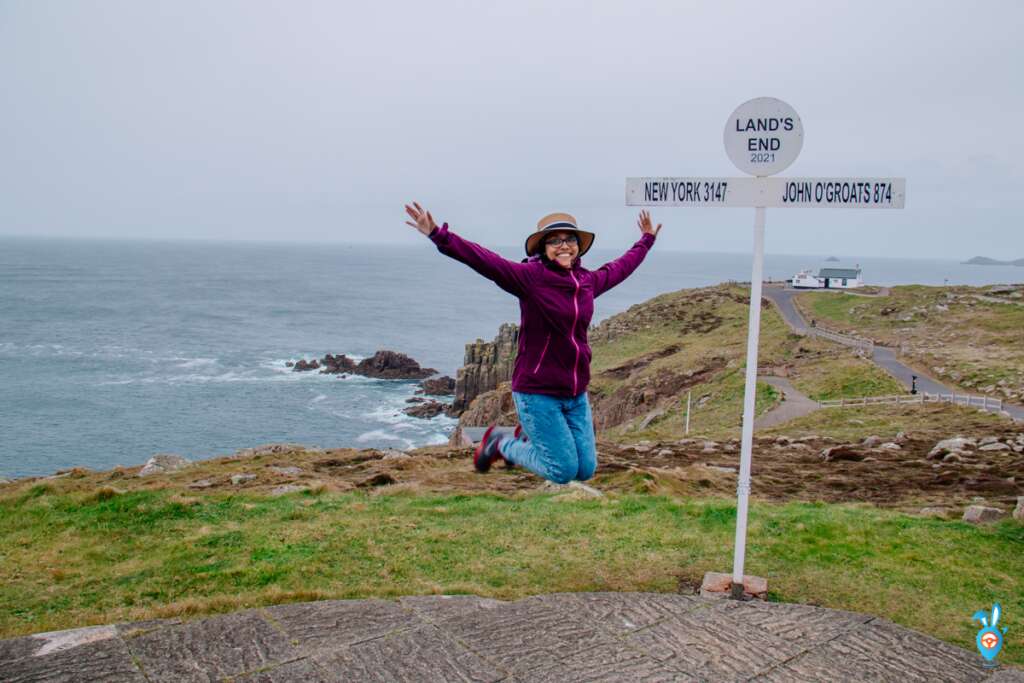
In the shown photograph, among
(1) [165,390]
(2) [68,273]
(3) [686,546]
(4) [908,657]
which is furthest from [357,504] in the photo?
(2) [68,273]

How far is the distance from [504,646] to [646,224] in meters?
4.23

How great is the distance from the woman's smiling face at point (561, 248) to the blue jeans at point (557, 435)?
1.16 m

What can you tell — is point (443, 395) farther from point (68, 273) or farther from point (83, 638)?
point (68, 273)

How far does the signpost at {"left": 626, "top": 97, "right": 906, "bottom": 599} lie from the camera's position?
6.55 meters

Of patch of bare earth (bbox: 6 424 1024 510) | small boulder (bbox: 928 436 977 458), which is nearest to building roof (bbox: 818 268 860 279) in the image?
patch of bare earth (bbox: 6 424 1024 510)

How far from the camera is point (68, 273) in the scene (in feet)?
576

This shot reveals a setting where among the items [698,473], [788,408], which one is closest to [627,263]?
[698,473]

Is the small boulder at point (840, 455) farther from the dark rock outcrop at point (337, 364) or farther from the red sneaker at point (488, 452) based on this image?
the dark rock outcrop at point (337, 364)

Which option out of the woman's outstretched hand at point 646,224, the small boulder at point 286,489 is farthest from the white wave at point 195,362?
the woman's outstretched hand at point 646,224

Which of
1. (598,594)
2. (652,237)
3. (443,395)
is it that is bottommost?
(443,395)

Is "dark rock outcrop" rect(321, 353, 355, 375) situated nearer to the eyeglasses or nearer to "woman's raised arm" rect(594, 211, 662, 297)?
"woman's raised arm" rect(594, 211, 662, 297)

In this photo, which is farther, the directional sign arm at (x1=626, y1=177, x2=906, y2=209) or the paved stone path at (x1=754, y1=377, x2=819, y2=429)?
the paved stone path at (x1=754, y1=377, x2=819, y2=429)

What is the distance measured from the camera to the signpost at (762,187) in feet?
21.5

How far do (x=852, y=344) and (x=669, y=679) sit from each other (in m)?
42.3
